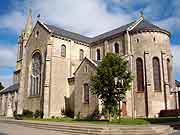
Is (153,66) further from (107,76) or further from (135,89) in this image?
(107,76)

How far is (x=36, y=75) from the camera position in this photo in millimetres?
44688

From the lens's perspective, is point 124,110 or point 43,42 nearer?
point 124,110

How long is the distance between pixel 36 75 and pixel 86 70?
45.7 feet

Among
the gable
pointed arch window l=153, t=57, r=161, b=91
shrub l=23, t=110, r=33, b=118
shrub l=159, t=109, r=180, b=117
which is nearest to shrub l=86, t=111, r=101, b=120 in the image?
the gable

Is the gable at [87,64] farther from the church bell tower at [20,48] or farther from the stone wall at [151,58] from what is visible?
the church bell tower at [20,48]

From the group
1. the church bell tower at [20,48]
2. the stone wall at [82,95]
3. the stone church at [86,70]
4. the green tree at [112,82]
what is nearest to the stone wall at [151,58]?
the stone church at [86,70]

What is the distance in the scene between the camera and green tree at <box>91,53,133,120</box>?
83.8 feet

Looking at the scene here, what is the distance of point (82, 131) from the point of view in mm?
18641

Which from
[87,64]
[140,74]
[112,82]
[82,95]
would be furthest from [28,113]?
[112,82]

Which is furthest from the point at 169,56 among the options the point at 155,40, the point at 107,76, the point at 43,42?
the point at 43,42

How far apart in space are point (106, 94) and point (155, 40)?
52.8 ft

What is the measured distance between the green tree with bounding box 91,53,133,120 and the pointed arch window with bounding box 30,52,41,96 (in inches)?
787

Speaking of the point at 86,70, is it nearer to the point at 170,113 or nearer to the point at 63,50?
the point at 63,50

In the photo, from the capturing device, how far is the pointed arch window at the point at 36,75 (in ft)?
143
